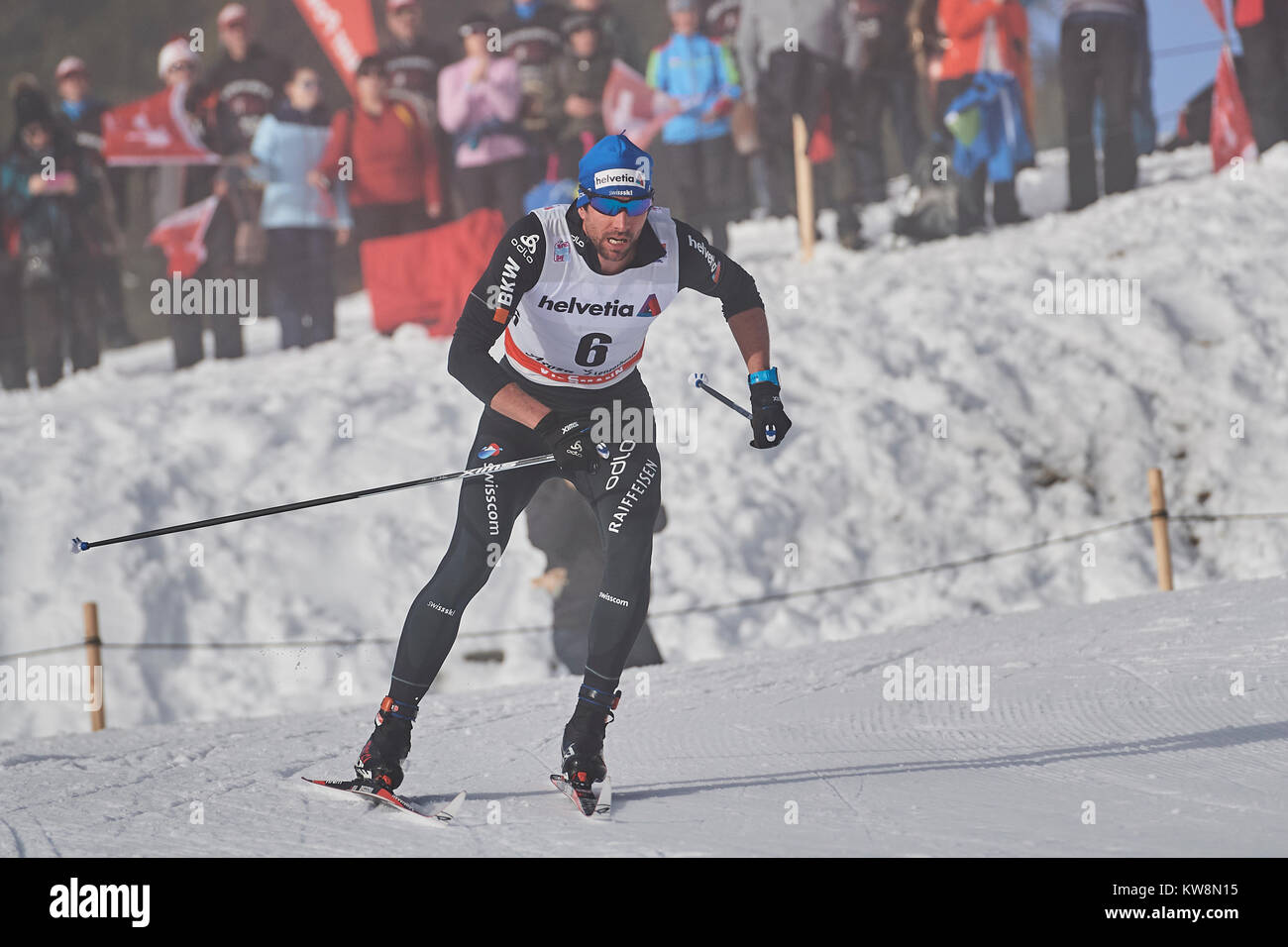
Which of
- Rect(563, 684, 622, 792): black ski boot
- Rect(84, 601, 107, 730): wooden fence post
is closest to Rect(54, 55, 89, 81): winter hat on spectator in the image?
Rect(84, 601, 107, 730): wooden fence post

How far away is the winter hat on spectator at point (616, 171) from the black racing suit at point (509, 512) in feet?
0.68

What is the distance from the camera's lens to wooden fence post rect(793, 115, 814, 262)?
12.7m

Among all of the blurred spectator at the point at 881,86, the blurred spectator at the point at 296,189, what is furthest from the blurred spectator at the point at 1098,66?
the blurred spectator at the point at 296,189

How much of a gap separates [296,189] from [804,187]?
177 inches

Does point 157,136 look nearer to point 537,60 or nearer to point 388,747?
point 537,60

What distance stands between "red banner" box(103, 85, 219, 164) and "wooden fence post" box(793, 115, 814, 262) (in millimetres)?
5127

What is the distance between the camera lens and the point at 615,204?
4301 mm

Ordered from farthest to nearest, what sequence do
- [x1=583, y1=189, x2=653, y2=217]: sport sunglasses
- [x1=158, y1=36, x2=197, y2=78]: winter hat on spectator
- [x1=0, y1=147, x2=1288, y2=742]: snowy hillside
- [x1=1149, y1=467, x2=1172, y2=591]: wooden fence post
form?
[x1=158, y1=36, x2=197, y2=78]: winter hat on spectator, [x1=0, y1=147, x2=1288, y2=742]: snowy hillside, [x1=1149, y1=467, x2=1172, y2=591]: wooden fence post, [x1=583, y1=189, x2=653, y2=217]: sport sunglasses

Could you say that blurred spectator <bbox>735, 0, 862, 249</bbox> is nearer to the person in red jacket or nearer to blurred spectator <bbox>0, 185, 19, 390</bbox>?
the person in red jacket

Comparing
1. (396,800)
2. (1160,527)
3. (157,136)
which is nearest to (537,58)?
(157,136)

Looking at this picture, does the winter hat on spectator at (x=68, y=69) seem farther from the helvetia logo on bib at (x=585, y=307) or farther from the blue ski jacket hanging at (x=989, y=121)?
the helvetia logo on bib at (x=585, y=307)

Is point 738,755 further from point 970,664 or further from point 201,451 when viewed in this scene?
point 201,451

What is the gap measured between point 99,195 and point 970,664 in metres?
9.27
